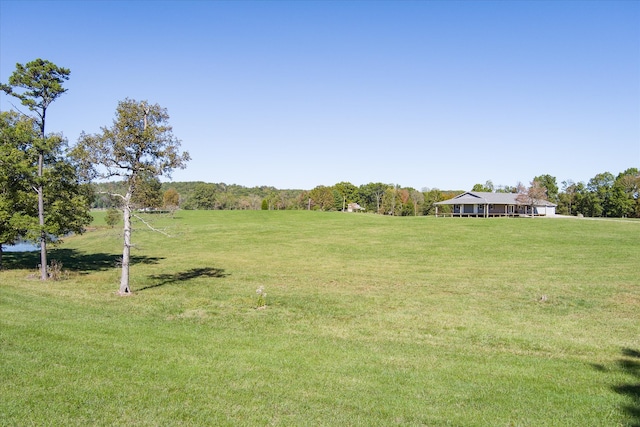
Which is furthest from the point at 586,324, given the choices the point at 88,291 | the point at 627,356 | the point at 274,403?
the point at 88,291

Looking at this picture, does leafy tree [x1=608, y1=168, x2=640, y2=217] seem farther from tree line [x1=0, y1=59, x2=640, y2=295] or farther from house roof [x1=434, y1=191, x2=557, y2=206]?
tree line [x1=0, y1=59, x2=640, y2=295]

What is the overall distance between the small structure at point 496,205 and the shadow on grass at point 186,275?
59.3 metres

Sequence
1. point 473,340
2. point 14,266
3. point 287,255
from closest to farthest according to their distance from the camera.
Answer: point 473,340, point 14,266, point 287,255

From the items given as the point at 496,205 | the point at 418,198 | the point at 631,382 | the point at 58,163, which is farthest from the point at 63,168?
the point at 418,198

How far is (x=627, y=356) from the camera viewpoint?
10398 millimetres

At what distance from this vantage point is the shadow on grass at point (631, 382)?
6.95 meters

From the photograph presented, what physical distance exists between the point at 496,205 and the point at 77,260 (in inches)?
2774

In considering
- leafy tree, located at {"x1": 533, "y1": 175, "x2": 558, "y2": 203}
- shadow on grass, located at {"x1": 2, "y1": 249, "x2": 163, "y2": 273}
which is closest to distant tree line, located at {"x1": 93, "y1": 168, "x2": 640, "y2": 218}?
leafy tree, located at {"x1": 533, "y1": 175, "x2": 558, "y2": 203}

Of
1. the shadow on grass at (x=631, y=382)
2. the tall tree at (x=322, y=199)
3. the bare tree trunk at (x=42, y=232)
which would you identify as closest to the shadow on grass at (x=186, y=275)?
the bare tree trunk at (x=42, y=232)

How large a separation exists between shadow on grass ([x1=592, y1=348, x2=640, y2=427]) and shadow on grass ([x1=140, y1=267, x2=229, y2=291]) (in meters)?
18.4

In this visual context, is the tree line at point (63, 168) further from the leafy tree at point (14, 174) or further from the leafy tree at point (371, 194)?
the leafy tree at point (371, 194)

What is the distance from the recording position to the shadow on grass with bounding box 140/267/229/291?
22.8m

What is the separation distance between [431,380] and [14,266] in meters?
28.6

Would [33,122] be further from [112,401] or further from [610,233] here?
[610,233]
